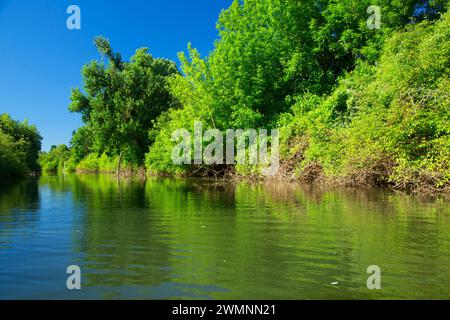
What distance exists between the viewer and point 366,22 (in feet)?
88.4

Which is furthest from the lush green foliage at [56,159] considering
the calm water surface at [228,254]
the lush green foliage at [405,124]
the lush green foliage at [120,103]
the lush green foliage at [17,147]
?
the calm water surface at [228,254]

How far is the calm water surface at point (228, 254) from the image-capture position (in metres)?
4.12

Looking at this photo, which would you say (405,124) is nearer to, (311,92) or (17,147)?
(311,92)

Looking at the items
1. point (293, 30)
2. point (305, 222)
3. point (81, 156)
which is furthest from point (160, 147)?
point (81, 156)

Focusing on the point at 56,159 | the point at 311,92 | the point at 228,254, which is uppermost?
the point at 311,92

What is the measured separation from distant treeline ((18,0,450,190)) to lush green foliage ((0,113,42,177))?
7432mm

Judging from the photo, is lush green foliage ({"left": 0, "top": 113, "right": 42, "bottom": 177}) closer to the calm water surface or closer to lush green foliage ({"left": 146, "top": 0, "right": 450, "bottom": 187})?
lush green foliage ({"left": 146, "top": 0, "right": 450, "bottom": 187})

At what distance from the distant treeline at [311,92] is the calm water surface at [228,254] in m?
6.53

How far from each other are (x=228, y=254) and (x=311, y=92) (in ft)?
82.6

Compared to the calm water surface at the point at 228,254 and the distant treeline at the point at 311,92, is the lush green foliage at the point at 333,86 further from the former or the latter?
the calm water surface at the point at 228,254

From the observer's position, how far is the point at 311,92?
29.1 meters

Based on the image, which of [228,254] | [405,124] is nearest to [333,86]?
[405,124]

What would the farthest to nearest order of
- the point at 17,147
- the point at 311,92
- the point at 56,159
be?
the point at 56,159 → the point at 17,147 → the point at 311,92
